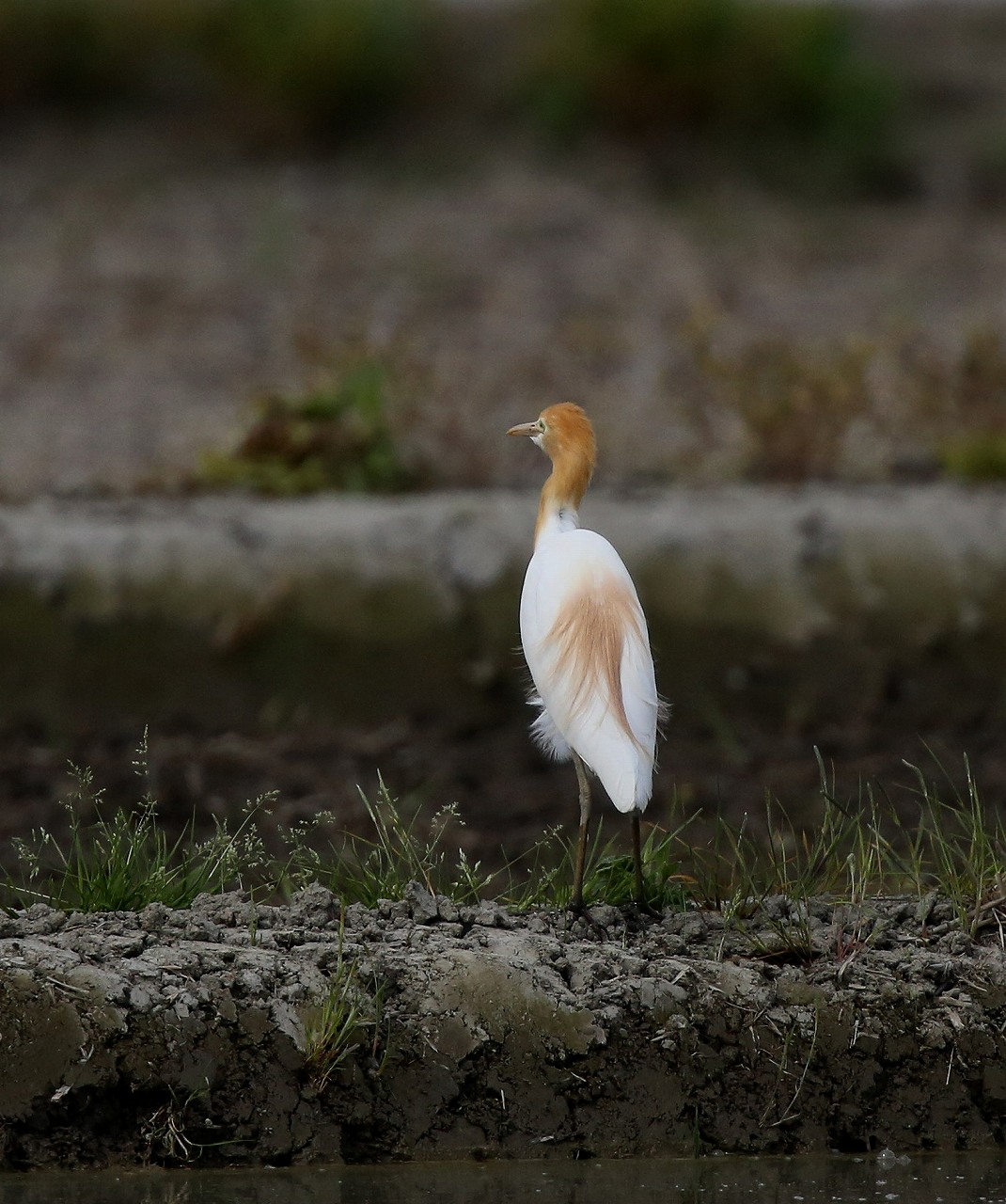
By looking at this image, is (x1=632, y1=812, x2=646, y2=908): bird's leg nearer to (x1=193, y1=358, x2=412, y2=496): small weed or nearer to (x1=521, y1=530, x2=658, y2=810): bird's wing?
(x1=521, y1=530, x2=658, y2=810): bird's wing

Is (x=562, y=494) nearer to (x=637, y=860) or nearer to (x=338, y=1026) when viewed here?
(x=637, y=860)

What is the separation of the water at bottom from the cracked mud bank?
7cm

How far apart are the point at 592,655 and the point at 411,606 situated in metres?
4.07

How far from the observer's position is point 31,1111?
378 centimetres

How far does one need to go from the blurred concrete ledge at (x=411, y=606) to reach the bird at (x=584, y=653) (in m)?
3.70

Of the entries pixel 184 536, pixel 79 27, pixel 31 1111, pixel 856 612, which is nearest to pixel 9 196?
pixel 79 27

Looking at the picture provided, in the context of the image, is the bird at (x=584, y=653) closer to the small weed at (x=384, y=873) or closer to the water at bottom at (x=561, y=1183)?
the small weed at (x=384, y=873)

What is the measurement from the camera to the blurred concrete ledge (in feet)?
26.4

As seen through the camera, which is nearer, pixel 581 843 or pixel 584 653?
pixel 584 653

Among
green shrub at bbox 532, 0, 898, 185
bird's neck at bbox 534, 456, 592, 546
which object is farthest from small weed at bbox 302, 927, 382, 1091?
green shrub at bbox 532, 0, 898, 185

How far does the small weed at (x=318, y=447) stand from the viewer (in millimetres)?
9203

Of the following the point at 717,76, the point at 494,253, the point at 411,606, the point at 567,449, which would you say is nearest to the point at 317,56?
the point at 494,253

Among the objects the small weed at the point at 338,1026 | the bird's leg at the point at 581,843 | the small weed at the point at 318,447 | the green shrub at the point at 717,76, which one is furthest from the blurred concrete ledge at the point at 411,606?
the green shrub at the point at 717,76

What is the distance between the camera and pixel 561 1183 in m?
3.74
